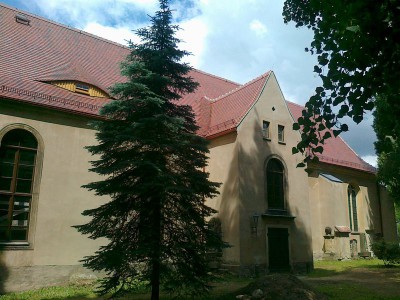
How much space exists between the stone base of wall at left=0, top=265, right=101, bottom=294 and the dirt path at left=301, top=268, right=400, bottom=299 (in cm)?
924

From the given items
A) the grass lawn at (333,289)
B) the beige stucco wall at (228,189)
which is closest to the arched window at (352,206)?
the grass lawn at (333,289)

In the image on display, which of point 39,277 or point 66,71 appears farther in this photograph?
point 66,71

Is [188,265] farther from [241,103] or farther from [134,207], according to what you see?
[241,103]

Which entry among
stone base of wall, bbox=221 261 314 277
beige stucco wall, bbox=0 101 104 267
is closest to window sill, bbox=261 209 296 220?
stone base of wall, bbox=221 261 314 277

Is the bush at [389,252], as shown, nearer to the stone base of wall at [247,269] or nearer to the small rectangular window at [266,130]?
the stone base of wall at [247,269]

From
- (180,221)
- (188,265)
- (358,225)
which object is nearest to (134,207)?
(180,221)

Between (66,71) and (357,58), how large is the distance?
15.6 meters

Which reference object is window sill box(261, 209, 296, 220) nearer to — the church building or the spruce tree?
the church building

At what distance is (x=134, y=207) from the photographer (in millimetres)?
10414

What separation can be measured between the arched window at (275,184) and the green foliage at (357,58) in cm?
1367

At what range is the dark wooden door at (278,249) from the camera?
1833 cm

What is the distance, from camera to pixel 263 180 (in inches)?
742

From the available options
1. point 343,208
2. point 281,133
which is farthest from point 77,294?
point 343,208

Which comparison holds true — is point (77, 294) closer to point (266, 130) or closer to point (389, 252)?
point (266, 130)
